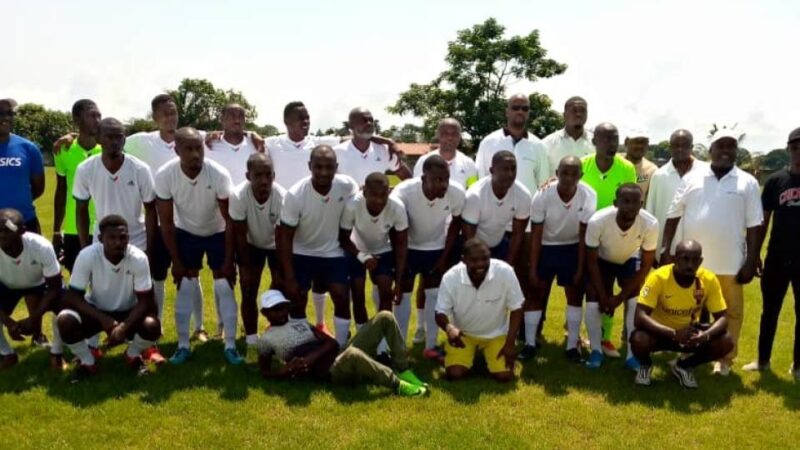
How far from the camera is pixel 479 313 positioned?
21.2ft

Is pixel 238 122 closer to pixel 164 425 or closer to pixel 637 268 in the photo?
pixel 164 425

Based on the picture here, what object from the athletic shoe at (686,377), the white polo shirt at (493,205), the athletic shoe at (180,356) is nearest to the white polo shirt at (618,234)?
the white polo shirt at (493,205)

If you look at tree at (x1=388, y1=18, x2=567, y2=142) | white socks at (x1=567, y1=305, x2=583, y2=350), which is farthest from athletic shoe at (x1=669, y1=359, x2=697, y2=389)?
tree at (x1=388, y1=18, x2=567, y2=142)

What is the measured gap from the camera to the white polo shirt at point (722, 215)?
6.54m

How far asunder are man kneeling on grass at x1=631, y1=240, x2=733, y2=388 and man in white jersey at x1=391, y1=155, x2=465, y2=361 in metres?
2.09

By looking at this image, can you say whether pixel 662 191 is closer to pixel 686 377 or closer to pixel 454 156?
pixel 686 377

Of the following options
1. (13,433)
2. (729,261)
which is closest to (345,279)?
(13,433)

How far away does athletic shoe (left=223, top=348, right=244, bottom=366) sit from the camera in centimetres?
670

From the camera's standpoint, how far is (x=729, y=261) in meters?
6.64

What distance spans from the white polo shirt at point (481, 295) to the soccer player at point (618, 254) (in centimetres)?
103

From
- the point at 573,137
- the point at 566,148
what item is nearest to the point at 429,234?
the point at 566,148

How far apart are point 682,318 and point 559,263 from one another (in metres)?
1.39

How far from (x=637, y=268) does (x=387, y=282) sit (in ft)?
9.26

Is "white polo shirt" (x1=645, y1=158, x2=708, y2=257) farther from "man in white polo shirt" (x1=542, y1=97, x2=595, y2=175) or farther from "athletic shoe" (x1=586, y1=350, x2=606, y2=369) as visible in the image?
"athletic shoe" (x1=586, y1=350, x2=606, y2=369)
